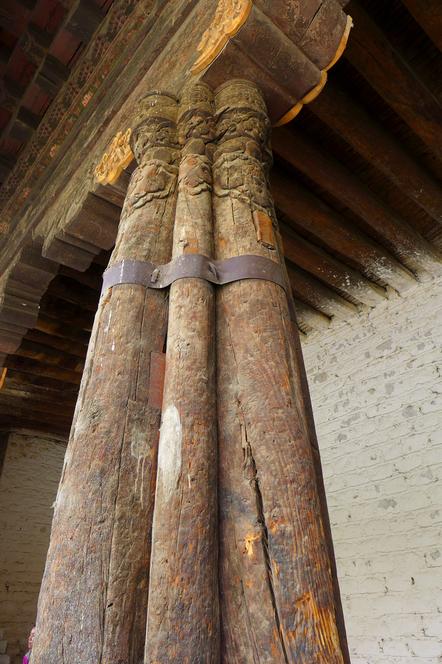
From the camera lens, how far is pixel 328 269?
12.0 ft

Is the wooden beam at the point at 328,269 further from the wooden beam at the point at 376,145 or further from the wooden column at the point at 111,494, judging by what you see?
the wooden column at the point at 111,494

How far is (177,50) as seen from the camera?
2.19 m

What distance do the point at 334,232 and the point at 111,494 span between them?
2653 millimetres

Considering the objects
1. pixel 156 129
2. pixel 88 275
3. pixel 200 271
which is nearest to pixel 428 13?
pixel 156 129

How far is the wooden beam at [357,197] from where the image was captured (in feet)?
8.91

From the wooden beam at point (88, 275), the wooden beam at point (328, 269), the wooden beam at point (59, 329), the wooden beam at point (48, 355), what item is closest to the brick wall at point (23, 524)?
the wooden beam at point (48, 355)

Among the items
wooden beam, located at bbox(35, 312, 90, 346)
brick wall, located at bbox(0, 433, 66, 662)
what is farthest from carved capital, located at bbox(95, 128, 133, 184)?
brick wall, located at bbox(0, 433, 66, 662)

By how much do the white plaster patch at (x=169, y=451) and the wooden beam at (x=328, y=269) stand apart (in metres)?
2.46

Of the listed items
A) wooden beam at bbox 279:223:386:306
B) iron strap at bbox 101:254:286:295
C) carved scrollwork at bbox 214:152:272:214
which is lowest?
iron strap at bbox 101:254:286:295

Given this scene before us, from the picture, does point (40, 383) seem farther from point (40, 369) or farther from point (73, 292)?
point (73, 292)

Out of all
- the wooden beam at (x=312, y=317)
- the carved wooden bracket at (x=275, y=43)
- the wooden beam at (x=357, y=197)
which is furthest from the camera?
the wooden beam at (x=312, y=317)

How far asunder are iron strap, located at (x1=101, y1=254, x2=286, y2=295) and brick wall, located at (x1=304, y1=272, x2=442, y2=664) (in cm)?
240

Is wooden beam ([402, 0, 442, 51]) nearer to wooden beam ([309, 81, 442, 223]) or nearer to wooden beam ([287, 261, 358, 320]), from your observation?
wooden beam ([309, 81, 442, 223])

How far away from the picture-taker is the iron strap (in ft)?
4.24
